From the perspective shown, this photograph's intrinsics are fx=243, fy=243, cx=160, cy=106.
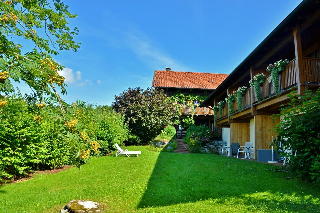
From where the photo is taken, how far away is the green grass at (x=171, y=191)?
5059 millimetres

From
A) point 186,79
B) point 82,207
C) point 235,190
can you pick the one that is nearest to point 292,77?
point 235,190

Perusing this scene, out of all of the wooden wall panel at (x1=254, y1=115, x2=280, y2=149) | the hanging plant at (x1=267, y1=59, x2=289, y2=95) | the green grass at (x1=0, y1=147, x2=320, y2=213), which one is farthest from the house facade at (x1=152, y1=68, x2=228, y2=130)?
the green grass at (x1=0, y1=147, x2=320, y2=213)

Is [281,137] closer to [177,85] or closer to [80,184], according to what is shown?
[80,184]

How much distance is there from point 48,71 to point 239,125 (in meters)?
13.8

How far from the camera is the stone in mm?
5016

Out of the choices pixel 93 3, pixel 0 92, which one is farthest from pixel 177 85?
pixel 0 92

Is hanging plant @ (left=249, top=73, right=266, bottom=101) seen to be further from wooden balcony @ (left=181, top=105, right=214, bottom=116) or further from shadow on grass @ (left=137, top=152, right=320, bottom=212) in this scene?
wooden balcony @ (left=181, top=105, right=214, bottom=116)

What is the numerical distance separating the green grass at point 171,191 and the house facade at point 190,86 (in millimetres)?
19233

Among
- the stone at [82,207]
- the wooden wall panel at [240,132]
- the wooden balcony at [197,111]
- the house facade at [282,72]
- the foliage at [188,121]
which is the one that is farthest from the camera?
the wooden balcony at [197,111]

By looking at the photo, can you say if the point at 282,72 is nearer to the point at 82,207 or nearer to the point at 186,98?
the point at 82,207

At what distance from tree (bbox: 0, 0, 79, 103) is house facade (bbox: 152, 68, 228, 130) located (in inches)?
923

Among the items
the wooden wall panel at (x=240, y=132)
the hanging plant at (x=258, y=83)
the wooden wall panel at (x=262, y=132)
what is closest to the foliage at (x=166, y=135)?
the wooden wall panel at (x=240, y=132)

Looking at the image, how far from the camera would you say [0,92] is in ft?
12.7

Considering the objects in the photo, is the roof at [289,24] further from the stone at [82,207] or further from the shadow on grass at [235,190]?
the stone at [82,207]
